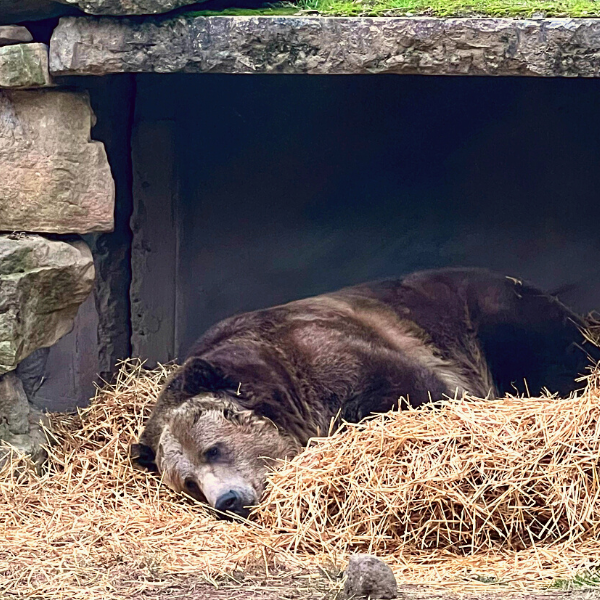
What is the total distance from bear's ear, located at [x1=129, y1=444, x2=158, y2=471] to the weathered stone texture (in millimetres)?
1662

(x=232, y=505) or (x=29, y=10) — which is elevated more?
(x=29, y=10)

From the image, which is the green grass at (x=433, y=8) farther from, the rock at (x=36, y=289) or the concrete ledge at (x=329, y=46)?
the rock at (x=36, y=289)

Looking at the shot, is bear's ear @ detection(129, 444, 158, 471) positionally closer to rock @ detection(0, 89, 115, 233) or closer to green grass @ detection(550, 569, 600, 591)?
rock @ detection(0, 89, 115, 233)

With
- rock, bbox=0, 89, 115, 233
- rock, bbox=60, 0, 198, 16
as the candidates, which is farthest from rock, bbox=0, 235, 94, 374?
rock, bbox=60, 0, 198, 16

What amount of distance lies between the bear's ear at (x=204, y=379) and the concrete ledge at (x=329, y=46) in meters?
1.29

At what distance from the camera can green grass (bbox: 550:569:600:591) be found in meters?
3.39

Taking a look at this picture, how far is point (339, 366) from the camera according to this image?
514 centimetres

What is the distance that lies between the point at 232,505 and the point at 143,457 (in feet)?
2.51

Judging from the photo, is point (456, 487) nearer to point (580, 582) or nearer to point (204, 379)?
point (580, 582)

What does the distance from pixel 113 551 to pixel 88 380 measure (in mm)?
2299

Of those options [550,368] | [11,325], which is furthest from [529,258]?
[11,325]

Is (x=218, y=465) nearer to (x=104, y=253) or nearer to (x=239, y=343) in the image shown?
(x=239, y=343)

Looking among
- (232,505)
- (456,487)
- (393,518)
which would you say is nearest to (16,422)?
(232,505)

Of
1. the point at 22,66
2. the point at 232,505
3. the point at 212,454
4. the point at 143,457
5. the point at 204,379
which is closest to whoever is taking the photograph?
the point at 232,505
